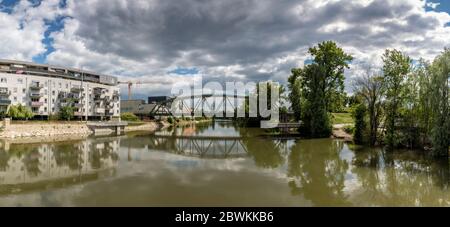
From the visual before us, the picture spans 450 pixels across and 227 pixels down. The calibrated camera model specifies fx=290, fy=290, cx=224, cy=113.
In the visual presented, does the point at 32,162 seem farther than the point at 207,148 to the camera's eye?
No

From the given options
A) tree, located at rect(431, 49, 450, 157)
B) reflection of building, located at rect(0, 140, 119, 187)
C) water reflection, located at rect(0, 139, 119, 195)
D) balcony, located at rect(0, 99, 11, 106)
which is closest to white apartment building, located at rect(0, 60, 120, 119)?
balcony, located at rect(0, 99, 11, 106)

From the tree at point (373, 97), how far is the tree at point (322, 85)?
9.48 metres

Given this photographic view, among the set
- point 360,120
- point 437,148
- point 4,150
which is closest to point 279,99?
point 360,120

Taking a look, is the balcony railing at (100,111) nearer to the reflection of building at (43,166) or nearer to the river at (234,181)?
the reflection of building at (43,166)

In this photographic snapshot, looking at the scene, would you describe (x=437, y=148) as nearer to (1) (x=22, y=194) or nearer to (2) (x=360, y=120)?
(2) (x=360, y=120)

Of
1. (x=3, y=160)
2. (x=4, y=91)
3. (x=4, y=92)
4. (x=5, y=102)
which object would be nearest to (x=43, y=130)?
(x=5, y=102)

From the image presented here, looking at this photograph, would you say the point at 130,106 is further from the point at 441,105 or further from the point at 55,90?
the point at 441,105

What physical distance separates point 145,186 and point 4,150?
25.5 meters

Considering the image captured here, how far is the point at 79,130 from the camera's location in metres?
56.7

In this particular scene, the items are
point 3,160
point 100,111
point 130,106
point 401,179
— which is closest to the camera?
point 401,179

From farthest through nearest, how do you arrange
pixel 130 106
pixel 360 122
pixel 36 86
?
1. pixel 130 106
2. pixel 36 86
3. pixel 360 122

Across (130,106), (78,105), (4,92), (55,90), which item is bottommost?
(78,105)

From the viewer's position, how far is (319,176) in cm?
1778

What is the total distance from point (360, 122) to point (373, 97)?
11.5ft
